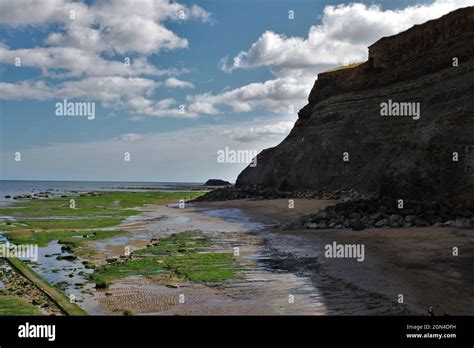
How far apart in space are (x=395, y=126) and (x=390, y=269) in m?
32.8

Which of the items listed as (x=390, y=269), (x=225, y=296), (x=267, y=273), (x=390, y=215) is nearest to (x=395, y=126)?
(x=390, y=215)

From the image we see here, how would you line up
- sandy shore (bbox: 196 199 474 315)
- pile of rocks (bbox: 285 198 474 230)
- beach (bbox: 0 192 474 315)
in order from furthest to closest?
pile of rocks (bbox: 285 198 474 230), beach (bbox: 0 192 474 315), sandy shore (bbox: 196 199 474 315)

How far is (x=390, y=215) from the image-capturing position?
86.3ft

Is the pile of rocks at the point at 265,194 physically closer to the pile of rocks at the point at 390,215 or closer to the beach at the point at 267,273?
the pile of rocks at the point at 390,215

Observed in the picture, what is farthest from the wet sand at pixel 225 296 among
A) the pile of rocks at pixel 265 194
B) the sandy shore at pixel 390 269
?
the pile of rocks at pixel 265 194

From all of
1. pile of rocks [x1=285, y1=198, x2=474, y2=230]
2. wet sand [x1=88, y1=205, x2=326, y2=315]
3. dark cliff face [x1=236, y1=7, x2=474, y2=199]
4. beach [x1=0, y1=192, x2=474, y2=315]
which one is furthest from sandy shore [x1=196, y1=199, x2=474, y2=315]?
dark cliff face [x1=236, y1=7, x2=474, y2=199]

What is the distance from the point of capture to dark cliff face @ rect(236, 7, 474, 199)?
101 feet

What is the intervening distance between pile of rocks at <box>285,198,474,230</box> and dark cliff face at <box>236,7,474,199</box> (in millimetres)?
3329

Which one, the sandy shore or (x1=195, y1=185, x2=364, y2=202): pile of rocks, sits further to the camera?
(x1=195, y1=185, x2=364, y2=202): pile of rocks

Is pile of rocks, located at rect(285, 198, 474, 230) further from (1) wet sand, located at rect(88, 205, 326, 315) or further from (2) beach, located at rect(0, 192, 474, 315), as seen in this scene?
(1) wet sand, located at rect(88, 205, 326, 315)

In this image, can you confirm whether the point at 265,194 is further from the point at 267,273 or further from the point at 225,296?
the point at 225,296
